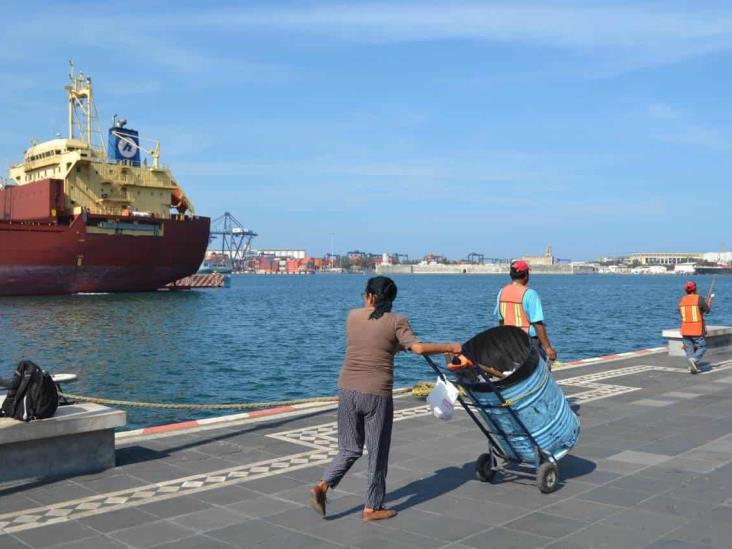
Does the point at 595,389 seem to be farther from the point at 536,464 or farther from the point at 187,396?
the point at 187,396

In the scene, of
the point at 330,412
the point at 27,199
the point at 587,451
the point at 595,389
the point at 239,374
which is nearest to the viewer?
the point at 587,451

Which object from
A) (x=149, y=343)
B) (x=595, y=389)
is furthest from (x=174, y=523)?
(x=149, y=343)

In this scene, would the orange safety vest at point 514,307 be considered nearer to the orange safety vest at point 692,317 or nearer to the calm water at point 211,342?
the orange safety vest at point 692,317

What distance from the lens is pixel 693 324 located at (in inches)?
453

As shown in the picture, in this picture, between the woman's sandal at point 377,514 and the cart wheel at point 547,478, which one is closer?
the woman's sandal at point 377,514

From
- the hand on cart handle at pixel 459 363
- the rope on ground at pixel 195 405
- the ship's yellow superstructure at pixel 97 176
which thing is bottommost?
the rope on ground at pixel 195 405

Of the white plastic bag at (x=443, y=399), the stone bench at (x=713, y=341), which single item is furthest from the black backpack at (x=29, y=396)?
the stone bench at (x=713, y=341)

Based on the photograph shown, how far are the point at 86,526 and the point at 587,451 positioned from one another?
445 cm

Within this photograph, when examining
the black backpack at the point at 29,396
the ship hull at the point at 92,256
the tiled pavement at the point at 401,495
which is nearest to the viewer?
the tiled pavement at the point at 401,495

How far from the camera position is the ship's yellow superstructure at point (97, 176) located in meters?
55.5

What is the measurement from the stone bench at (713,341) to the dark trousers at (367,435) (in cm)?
1080

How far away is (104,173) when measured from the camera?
57031 mm

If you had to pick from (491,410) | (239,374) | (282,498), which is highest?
(491,410)

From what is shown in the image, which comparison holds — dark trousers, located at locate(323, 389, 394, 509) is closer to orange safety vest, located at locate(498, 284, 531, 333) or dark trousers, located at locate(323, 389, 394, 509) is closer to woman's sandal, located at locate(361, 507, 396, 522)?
woman's sandal, located at locate(361, 507, 396, 522)
